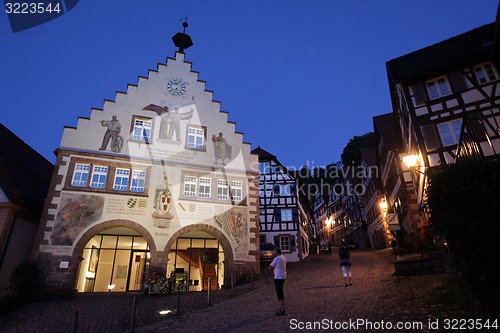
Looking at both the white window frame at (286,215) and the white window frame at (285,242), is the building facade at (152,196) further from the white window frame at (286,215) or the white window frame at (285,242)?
the white window frame at (286,215)

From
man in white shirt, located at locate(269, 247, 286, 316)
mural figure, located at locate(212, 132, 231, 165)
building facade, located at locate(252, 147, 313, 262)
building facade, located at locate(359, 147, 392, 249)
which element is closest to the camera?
man in white shirt, located at locate(269, 247, 286, 316)

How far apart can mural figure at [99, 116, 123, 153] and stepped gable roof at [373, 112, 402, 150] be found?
2224 centimetres

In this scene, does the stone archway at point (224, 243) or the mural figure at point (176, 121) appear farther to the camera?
the mural figure at point (176, 121)

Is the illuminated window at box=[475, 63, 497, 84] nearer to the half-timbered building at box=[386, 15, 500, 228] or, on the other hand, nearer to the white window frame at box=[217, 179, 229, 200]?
the half-timbered building at box=[386, 15, 500, 228]

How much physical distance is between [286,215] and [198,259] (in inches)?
496

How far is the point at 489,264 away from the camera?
5.09m

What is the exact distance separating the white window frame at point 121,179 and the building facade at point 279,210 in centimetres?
1444

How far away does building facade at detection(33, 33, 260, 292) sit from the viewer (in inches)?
622

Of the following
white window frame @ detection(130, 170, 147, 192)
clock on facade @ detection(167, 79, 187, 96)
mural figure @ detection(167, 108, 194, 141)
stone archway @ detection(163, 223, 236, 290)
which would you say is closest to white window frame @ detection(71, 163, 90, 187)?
white window frame @ detection(130, 170, 147, 192)

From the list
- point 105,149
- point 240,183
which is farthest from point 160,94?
point 240,183

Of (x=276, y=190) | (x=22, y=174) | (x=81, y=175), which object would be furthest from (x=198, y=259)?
(x=276, y=190)

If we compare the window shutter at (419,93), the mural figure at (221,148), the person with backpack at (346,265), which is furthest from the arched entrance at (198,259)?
the window shutter at (419,93)

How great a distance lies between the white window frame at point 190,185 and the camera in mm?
18222

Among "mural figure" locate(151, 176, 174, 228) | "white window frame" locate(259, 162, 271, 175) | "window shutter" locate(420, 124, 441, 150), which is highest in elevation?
"white window frame" locate(259, 162, 271, 175)
